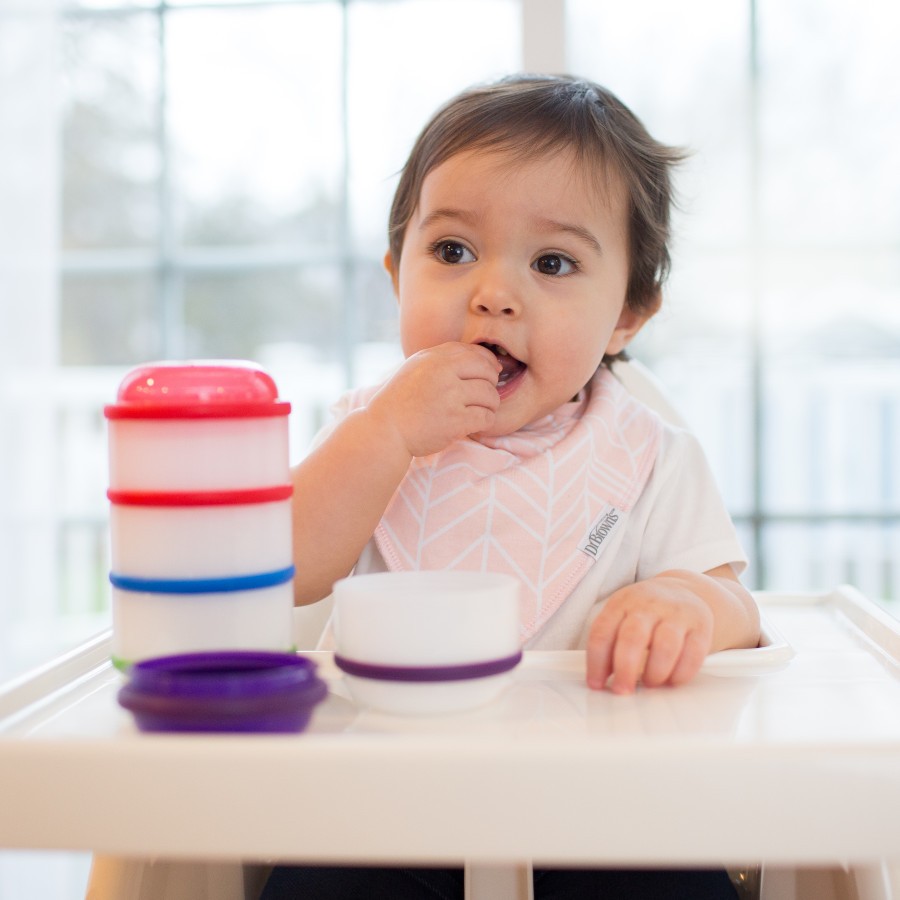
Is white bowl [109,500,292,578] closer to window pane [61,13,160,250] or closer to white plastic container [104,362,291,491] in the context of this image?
white plastic container [104,362,291,491]

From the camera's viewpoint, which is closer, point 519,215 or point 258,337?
point 519,215

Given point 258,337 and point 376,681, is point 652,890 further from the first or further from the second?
point 258,337

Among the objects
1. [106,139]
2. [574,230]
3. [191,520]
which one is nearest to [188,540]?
[191,520]

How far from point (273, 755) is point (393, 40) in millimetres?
3396

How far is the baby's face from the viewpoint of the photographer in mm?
945

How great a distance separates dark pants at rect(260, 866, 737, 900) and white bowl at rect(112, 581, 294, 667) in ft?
1.29

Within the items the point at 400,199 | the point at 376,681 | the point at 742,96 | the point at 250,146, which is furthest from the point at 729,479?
the point at 376,681

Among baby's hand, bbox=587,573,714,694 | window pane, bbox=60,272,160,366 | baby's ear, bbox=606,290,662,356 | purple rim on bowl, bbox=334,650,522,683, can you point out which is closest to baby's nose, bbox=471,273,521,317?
baby's ear, bbox=606,290,662,356

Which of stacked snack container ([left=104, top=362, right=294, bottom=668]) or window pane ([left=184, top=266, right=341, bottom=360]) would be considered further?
window pane ([left=184, top=266, right=341, bottom=360])

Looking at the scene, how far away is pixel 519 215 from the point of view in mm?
944

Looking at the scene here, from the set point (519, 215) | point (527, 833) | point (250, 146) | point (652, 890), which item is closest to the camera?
point (527, 833)

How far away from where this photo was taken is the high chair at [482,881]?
66cm

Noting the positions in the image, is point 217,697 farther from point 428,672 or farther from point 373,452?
point 373,452

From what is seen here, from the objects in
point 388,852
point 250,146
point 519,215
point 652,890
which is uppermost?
point 250,146
